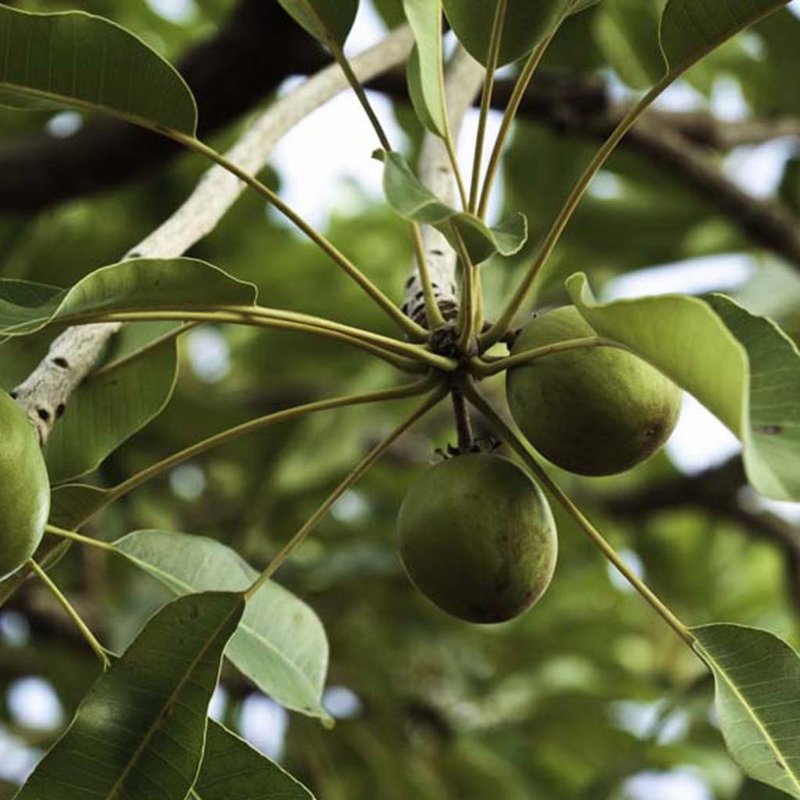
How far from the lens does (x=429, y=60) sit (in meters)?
1.04

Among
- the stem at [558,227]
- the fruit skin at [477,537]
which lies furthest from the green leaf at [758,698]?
the stem at [558,227]

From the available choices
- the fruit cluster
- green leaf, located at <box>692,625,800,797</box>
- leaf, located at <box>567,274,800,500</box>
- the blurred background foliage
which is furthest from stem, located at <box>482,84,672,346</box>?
the blurred background foliage

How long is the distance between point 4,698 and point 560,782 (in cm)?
109

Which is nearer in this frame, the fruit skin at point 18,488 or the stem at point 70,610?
the fruit skin at point 18,488

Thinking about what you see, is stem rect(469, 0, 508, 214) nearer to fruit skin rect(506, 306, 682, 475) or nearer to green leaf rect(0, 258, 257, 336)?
fruit skin rect(506, 306, 682, 475)

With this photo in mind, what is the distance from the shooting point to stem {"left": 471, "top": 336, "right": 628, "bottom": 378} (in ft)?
3.24

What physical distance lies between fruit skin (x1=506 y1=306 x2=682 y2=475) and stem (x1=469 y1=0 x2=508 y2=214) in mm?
119

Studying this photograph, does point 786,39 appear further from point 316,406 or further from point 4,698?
point 4,698

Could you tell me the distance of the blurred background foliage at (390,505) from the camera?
247 cm

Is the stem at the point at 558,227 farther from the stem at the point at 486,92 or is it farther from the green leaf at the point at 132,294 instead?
the green leaf at the point at 132,294

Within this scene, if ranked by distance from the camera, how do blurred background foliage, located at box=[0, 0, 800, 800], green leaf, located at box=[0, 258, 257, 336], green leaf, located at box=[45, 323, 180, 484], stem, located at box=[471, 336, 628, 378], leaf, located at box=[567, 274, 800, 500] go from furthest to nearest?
blurred background foliage, located at box=[0, 0, 800, 800]
green leaf, located at box=[45, 323, 180, 484]
stem, located at box=[471, 336, 628, 378]
green leaf, located at box=[0, 258, 257, 336]
leaf, located at box=[567, 274, 800, 500]

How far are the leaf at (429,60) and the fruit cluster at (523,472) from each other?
167mm

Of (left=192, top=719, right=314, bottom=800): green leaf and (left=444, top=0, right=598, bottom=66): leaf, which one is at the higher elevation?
(left=444, top=0, right=598, bottom=66): leaf

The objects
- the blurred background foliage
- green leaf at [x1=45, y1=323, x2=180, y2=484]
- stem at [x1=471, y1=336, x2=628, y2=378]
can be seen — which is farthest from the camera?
the blurred background foliage
